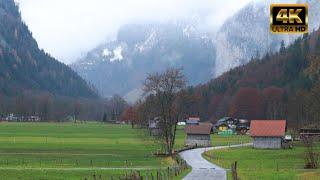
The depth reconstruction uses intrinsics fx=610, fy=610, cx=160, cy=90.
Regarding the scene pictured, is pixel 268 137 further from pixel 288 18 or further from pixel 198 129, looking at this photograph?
pixel 288 18

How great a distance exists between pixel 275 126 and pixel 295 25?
393 ft

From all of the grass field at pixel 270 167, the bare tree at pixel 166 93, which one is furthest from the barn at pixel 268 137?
the bare tree at pixel 166 93

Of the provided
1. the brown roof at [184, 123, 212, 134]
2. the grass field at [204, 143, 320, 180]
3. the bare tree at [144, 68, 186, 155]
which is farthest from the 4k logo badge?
the brown roof at [184, 123, 212, 134]

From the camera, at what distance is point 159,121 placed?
10669 centimetres

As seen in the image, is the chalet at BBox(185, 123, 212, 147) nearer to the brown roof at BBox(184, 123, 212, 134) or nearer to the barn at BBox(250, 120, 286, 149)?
the brown roof at BBox(184, 123, 212, 134)

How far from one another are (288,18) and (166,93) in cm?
8901

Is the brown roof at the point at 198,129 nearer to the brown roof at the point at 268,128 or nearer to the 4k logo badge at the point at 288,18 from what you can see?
the brown roof at the point at 268,128

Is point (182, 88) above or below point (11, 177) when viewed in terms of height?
above

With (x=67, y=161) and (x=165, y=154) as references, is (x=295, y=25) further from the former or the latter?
(x=165, y=154)

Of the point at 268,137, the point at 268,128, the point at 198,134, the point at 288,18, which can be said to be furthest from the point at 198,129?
the point at 288,18

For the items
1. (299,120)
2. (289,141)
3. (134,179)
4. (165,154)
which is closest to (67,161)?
(165,154)

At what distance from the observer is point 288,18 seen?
1485 cm

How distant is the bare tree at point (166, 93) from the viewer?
103 meters

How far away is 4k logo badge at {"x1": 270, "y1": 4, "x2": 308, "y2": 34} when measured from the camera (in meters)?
14.7
